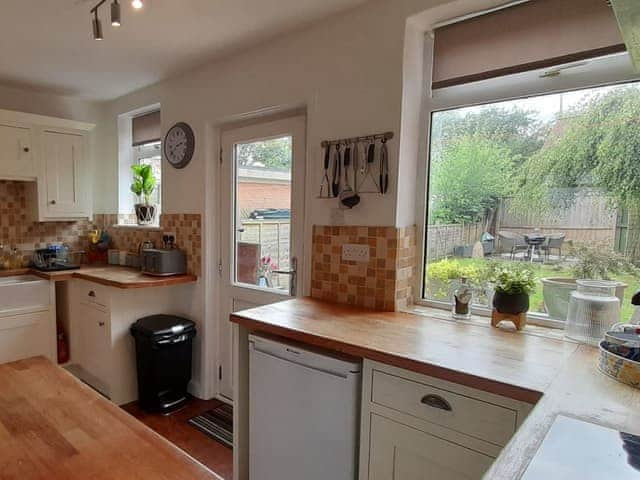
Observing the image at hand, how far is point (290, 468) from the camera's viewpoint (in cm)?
159

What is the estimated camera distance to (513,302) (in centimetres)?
157

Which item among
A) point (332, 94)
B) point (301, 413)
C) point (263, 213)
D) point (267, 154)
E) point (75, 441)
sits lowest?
point (301, 413)

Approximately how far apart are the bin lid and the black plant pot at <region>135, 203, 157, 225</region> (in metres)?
0.91

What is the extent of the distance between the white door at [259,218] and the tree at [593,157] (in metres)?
1.20

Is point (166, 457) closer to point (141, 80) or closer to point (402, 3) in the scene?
point (402, 3)

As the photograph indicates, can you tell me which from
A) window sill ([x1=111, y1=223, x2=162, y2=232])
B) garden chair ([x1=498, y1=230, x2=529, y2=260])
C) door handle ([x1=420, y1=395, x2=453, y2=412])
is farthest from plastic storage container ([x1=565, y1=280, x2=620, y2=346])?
window sill ([x1=111, y1=223, x2=162, y2=232])

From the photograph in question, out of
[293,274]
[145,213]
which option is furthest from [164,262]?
[293,274]

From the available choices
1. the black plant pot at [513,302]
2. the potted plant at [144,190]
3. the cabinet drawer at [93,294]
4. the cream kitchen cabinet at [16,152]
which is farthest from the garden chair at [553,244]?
the cream kitchen cabinet at [16,152]

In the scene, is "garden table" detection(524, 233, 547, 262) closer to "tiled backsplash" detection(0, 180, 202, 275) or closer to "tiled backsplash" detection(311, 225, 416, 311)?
"tiled backsplash" detection(311, 225, 416, 311)

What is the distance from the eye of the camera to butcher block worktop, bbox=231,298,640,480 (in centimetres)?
88

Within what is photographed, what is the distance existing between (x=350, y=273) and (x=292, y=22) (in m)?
1.34

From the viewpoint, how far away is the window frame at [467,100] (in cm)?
152

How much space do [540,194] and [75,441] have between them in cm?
177

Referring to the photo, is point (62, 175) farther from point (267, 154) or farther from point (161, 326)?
point (267, 154)
